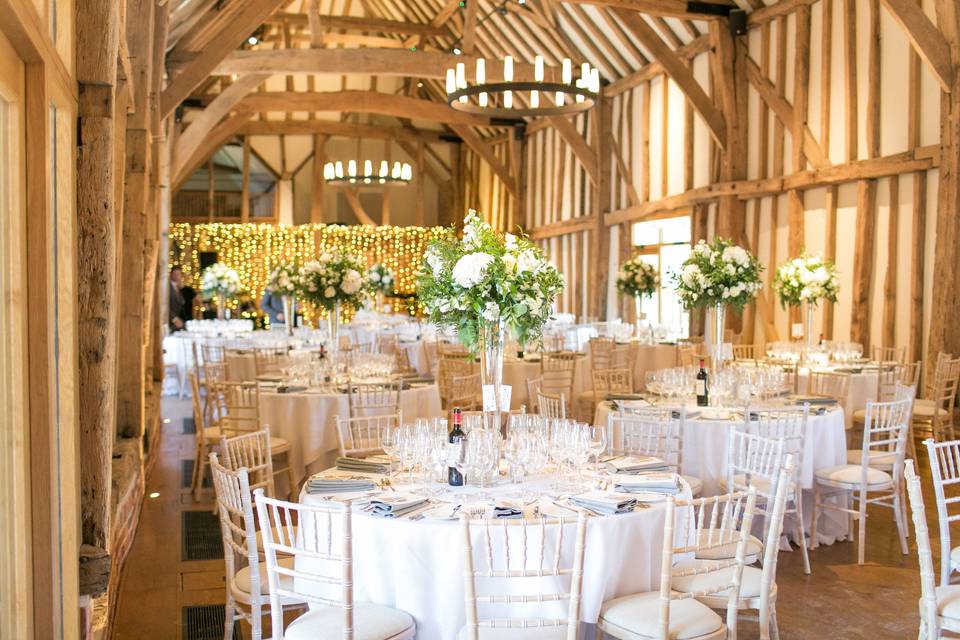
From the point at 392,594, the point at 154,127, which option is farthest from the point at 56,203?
the point at 154,127

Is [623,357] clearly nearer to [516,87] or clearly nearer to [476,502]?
[516,87]

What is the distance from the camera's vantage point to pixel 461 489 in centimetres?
410

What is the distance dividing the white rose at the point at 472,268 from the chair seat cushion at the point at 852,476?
303cm

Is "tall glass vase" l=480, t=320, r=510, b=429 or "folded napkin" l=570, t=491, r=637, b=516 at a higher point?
"tall glass vase" l=480, t=320, r=510, b=429

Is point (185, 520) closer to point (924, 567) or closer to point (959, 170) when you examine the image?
point (924, 567)

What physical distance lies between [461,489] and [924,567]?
5.87 ft

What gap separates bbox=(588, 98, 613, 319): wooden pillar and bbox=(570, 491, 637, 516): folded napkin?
14.2 metres

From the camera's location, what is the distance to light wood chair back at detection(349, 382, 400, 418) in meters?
6.75

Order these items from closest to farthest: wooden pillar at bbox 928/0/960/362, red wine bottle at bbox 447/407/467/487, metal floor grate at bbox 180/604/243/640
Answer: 1. red wine bottle at bbox 447/407/467/487
2. metal floor grate at bbox 180/604/243/640
3. wooden pillar at bbox 928/0/960/362

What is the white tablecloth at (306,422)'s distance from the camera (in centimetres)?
708

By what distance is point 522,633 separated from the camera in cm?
336

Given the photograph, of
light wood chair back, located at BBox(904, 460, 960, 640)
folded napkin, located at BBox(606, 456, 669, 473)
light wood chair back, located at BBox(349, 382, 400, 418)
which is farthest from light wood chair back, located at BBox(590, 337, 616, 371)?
light wood chair back, located at BBox(904, 460, 960, 640)

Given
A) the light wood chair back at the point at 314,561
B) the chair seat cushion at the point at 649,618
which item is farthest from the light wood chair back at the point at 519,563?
the light wood chair back at the point at 314,561

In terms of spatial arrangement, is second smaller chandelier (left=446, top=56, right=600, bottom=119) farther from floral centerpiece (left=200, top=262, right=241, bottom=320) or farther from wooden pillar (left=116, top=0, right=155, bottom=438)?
→ floral centerpiece (left=200, top=262, right=241, bottom=320)
